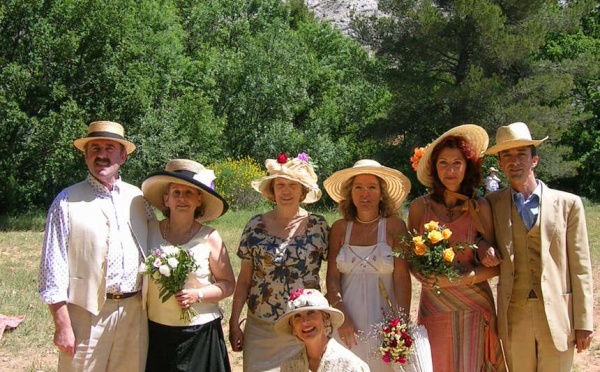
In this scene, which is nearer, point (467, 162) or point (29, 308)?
point (467, 162)

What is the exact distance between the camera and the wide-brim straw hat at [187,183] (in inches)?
163

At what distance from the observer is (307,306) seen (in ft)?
12.5

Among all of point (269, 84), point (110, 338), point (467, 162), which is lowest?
point (110, 338)

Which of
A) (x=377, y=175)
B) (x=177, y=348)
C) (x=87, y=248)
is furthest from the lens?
(x=377, y=175)

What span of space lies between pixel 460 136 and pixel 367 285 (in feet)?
3.93

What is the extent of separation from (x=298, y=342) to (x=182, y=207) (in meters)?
1.17

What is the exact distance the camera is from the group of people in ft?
12.8

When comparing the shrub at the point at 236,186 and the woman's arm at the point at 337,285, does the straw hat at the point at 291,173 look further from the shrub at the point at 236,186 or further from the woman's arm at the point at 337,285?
the shrub at the point at 236,186

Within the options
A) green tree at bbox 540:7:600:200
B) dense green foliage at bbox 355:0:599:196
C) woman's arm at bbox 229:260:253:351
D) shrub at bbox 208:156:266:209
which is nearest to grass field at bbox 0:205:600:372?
woman's arm at bbox 229:260:253:351

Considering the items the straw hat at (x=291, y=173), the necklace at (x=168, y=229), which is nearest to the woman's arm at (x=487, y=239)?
the straw hat at (x=291, y=173)

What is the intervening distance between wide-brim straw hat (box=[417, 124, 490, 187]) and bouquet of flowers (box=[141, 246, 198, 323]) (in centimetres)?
172

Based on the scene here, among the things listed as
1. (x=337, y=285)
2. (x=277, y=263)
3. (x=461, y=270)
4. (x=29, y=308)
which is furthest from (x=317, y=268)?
(x=29, y=308)

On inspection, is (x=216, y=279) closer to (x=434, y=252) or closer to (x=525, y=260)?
(x=434, y=252)

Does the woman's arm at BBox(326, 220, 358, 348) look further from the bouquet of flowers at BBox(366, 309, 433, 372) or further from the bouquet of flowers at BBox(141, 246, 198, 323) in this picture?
the bouquet of flowers at BBox(141, 246, 198, 323)
